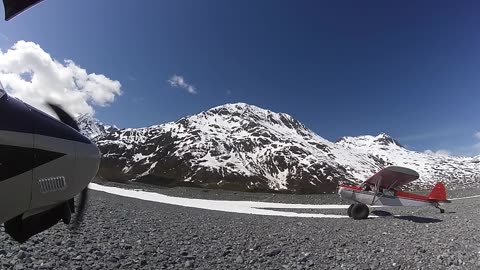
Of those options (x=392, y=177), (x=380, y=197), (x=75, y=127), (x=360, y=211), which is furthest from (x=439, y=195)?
(x=75, y=127)

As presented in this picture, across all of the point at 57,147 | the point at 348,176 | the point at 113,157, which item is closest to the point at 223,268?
the point at 57,147

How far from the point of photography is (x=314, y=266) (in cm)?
813

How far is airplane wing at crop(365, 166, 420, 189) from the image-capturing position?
20.0 metres

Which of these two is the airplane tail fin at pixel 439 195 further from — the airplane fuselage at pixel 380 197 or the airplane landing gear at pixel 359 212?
the airplane landing gear at pixel 359 212

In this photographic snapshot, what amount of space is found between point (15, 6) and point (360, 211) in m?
21.1

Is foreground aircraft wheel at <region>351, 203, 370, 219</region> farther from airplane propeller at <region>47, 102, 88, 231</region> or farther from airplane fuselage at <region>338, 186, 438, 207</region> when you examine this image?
airplane propeller at <region>47, 102, 88, 231</region>

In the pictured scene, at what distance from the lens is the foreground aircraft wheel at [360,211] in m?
20.5

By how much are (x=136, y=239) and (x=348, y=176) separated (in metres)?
158

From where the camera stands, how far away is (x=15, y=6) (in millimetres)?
4293

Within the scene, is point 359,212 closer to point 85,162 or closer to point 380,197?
point 380,197

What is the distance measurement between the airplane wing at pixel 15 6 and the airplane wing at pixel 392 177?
67.3ft

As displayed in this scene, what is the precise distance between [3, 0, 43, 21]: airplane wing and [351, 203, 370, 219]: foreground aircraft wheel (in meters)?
20.7

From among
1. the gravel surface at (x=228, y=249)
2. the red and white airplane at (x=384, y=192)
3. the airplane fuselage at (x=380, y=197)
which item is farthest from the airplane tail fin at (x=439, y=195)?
the gravel surface at (x=228, y=249)

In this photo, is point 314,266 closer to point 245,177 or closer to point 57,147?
point 57,147
